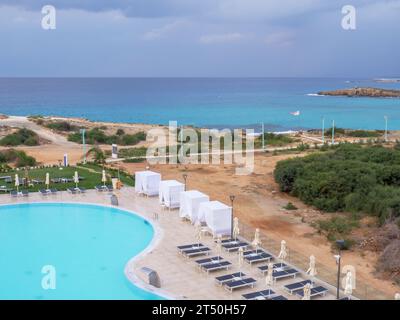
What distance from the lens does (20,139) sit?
3534 centimetres

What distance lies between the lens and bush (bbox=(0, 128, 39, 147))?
34.4m

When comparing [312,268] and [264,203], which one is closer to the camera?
[312,268]

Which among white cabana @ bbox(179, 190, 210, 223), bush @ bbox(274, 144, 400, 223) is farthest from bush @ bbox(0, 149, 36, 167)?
bush @ bbox(274, 144, 400, 223)

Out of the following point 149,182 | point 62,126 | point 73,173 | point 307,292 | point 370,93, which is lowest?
point 307,292

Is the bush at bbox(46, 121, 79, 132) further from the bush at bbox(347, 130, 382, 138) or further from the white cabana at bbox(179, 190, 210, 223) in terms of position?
the white cabana at bbox(179, 190, 210, 223)

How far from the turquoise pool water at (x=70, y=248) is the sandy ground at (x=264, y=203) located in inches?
163

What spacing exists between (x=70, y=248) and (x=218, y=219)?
440 centimetres

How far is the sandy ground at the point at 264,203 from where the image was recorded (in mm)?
12320

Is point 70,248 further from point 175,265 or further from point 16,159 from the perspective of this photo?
point 16,159

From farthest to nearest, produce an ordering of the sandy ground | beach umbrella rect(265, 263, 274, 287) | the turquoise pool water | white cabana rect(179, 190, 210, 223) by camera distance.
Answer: white cabana rect(179, 190, 210, 223) → the sandy ground → the turquoise pool water → beach umbrella rect(265, 263, 274, 287)

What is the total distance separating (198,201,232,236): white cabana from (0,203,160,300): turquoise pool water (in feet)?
6.25

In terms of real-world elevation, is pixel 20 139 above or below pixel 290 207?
above

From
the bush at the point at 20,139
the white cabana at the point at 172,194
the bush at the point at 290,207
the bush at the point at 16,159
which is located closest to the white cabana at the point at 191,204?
the white cabana at the point at 172,194

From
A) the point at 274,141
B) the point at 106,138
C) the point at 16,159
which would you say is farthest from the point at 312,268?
the point at 106,138
